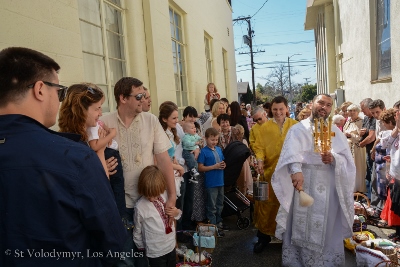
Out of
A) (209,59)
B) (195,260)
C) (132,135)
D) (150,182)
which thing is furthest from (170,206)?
(209,59)

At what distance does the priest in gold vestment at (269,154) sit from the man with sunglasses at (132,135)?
5.74 feet

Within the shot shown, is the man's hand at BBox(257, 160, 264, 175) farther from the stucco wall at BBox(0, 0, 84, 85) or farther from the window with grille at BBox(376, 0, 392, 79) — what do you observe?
the window with grille at BBox(376, 0, 392, 79)

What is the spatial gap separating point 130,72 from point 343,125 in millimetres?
4389

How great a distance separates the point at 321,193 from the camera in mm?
3328

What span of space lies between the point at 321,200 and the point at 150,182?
1.86 m

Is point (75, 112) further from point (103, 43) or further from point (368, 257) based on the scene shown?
point (368, 257)

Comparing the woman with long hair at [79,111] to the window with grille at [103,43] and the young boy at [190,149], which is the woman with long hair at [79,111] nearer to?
the window with grille at [103,43]

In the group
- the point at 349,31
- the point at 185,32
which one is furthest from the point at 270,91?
the point at 185,32

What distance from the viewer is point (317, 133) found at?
10.3ft

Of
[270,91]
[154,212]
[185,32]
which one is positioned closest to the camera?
[154,212]

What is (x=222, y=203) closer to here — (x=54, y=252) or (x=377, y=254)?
(x=377, y=254)

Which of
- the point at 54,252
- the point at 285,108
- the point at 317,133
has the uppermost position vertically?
the point at 285,108

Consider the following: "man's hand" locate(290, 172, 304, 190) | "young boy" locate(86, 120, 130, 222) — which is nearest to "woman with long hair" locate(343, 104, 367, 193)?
"man's hand" locate(290, 172, 304, 190)

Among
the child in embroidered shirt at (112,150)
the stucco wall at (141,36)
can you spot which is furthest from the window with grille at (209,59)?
the child in embroidered shirt at (112,150)
